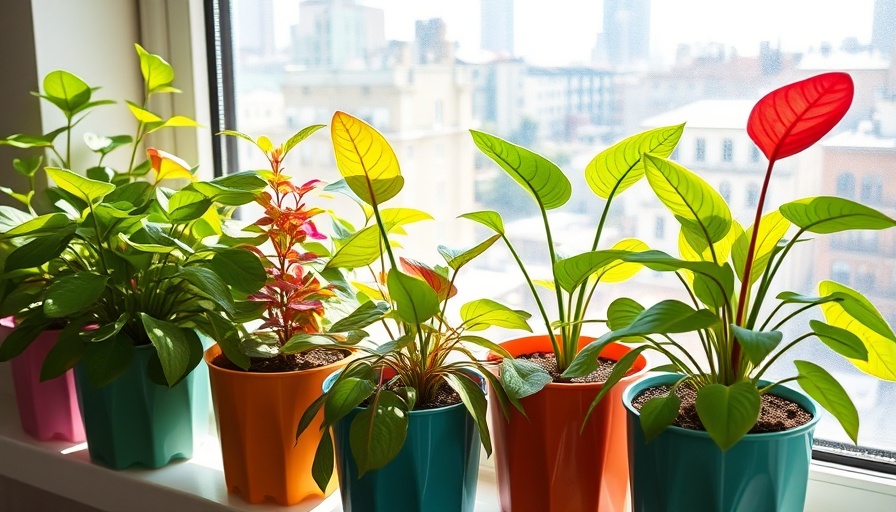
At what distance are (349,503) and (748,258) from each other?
0.50m

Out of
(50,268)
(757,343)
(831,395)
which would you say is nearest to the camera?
(757,343)

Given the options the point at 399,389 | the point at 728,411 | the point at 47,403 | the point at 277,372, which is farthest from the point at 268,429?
the point at 728,411

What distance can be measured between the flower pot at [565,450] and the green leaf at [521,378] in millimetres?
22

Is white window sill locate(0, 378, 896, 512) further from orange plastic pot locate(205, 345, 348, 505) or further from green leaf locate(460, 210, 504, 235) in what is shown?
green leaf locate(460, 210, 504, 235)

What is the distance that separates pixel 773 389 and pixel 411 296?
39 centimetres

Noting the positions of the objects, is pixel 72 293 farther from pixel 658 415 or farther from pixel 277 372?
pixel 658 415

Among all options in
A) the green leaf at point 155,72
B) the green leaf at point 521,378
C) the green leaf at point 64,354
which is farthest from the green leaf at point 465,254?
the green leaf at point 155,72

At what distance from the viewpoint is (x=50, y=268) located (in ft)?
3.61

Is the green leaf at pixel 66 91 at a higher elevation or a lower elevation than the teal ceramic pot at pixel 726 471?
higher

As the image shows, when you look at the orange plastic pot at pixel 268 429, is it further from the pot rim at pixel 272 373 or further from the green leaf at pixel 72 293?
the green leaf at pixel 72 293

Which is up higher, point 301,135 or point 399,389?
point 301,135

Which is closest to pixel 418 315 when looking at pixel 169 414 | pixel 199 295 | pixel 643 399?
pixel 643 399

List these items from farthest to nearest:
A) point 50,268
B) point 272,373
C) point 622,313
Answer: point 50,268
point 272,373
point 622,313

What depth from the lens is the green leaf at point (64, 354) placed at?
1.04 metres
